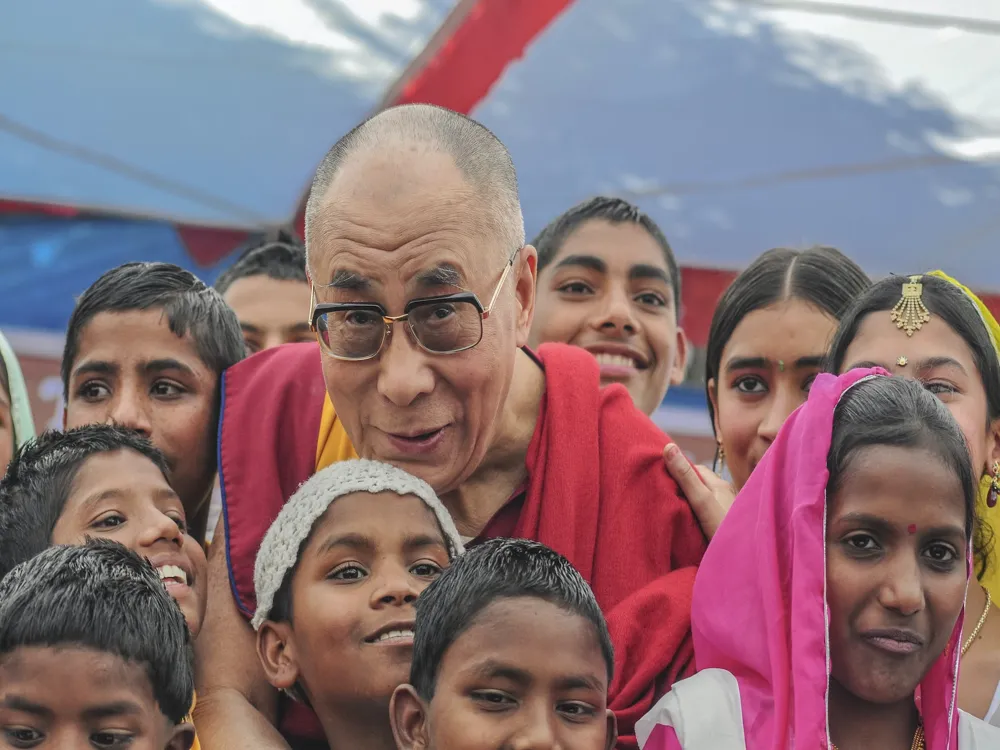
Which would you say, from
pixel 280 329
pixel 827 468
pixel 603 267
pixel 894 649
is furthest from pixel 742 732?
pixel 280 329

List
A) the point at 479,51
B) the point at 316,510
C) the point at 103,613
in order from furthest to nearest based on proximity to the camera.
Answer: the point at 479,51 < the point at 316,510 < the point at 103,613

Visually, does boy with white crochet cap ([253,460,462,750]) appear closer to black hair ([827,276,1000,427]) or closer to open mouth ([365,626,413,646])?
open mouth ([365,626,413,646])

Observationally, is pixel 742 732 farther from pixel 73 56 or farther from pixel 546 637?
pixel 73 56

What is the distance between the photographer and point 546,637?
2.47 metres

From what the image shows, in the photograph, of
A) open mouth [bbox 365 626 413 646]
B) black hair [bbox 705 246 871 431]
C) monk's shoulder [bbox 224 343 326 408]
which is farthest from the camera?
black hair [bbox 705 246 871 431]

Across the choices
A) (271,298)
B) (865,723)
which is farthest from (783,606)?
(271,298)

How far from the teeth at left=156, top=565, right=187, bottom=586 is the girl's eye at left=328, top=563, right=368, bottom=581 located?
312 mm

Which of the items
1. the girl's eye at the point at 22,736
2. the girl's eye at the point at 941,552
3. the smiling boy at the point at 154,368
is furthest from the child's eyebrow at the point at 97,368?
the girl's eye at the point at 941,552

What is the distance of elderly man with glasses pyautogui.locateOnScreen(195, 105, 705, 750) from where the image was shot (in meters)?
2.88

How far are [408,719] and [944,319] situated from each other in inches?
59.3

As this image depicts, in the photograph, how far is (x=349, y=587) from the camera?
280cm

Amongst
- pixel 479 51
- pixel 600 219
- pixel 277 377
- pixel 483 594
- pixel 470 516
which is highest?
pixel 479 51

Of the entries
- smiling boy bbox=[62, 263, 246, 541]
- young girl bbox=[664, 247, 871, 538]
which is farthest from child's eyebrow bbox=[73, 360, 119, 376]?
young girl bbox=[664, 247, 871, 538]

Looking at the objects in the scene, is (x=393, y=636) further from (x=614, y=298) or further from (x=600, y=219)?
(x=600, y=219)
